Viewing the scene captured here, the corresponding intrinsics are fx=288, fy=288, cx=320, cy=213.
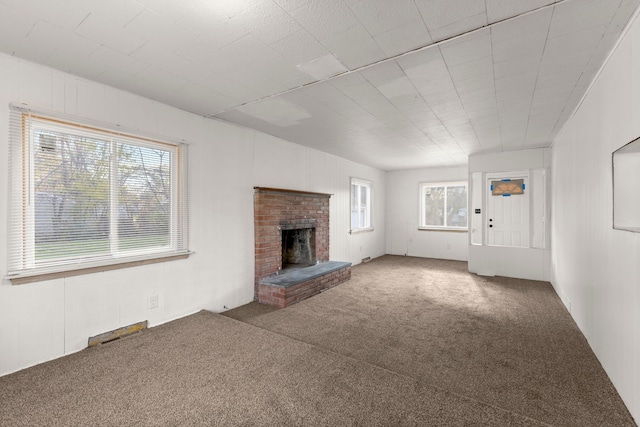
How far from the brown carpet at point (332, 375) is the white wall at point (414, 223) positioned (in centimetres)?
374

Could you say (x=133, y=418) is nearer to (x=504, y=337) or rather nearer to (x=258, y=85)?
(x=258, y=85)

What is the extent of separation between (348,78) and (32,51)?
7.71 ft

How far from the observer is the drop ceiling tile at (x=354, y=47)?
73.6 inches

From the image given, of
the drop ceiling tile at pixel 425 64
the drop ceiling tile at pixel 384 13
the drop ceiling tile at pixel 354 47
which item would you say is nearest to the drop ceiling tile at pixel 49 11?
the drop ceiling tile at pixel 354 47

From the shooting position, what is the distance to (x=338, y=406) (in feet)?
5.84

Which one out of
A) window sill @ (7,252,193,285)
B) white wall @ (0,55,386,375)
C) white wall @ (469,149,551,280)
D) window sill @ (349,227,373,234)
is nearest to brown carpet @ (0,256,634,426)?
white wall @ (0,55,386,375)

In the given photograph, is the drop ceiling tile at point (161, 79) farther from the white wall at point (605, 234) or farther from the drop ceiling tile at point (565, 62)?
the white wall at point (605, 234)

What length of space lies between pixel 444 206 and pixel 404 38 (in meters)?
6.24

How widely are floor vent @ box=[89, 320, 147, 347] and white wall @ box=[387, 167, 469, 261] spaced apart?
21.0 feet

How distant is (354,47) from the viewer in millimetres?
2016

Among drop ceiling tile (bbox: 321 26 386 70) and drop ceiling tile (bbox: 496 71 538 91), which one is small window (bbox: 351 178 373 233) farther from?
drop ceiling tile (bbox: 321 26 386 70)

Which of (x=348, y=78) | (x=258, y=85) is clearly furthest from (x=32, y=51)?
(x=348, y=78)

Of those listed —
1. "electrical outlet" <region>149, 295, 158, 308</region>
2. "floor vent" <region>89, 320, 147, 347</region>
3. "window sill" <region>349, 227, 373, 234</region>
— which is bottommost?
"floor vent" <region>89, 320, 147, 347</region>

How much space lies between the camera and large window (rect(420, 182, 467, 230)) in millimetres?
7258
